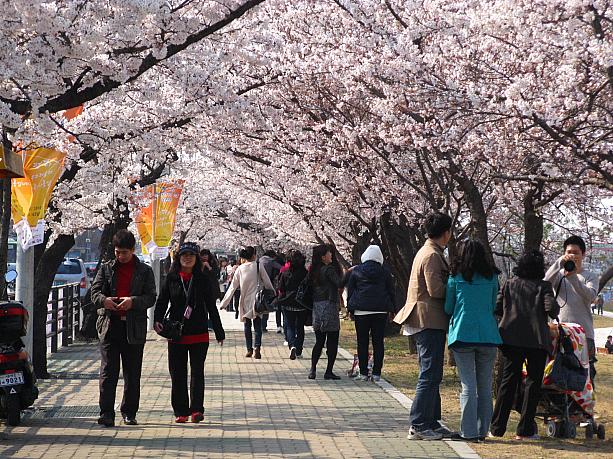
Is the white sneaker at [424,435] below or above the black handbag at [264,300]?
below

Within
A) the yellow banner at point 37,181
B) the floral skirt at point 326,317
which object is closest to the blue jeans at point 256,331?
the floral skirt at point 326,317

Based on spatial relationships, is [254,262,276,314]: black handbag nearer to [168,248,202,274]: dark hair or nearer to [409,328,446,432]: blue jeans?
[168,248,202,274]: dark hair

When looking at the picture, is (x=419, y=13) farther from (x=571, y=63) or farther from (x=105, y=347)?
(x=105, y=347)

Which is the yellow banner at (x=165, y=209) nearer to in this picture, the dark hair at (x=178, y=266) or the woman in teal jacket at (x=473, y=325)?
the dark hair at (x=178, y=266)

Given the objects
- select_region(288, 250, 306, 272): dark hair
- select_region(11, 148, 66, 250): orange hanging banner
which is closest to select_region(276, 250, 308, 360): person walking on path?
select_region(288, 250, 306, 272): dark hair

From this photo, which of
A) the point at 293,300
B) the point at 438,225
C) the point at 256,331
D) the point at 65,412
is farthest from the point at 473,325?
the point at 256,331

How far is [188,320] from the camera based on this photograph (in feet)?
31.1

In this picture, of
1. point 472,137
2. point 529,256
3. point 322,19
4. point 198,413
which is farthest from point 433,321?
point 322,19

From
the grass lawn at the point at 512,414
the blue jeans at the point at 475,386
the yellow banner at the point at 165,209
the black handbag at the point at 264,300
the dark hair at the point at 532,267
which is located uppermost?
the yellow banner at the point at 165,209

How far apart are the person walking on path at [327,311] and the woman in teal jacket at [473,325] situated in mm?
5217

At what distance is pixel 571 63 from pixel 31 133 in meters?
5.14

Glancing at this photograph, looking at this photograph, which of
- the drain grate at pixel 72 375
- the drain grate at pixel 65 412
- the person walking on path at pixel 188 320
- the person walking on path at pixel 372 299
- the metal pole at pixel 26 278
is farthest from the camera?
the drain grate at pixel 72 375

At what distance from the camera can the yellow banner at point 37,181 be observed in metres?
11.1

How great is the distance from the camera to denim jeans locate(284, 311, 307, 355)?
54.2 ft
